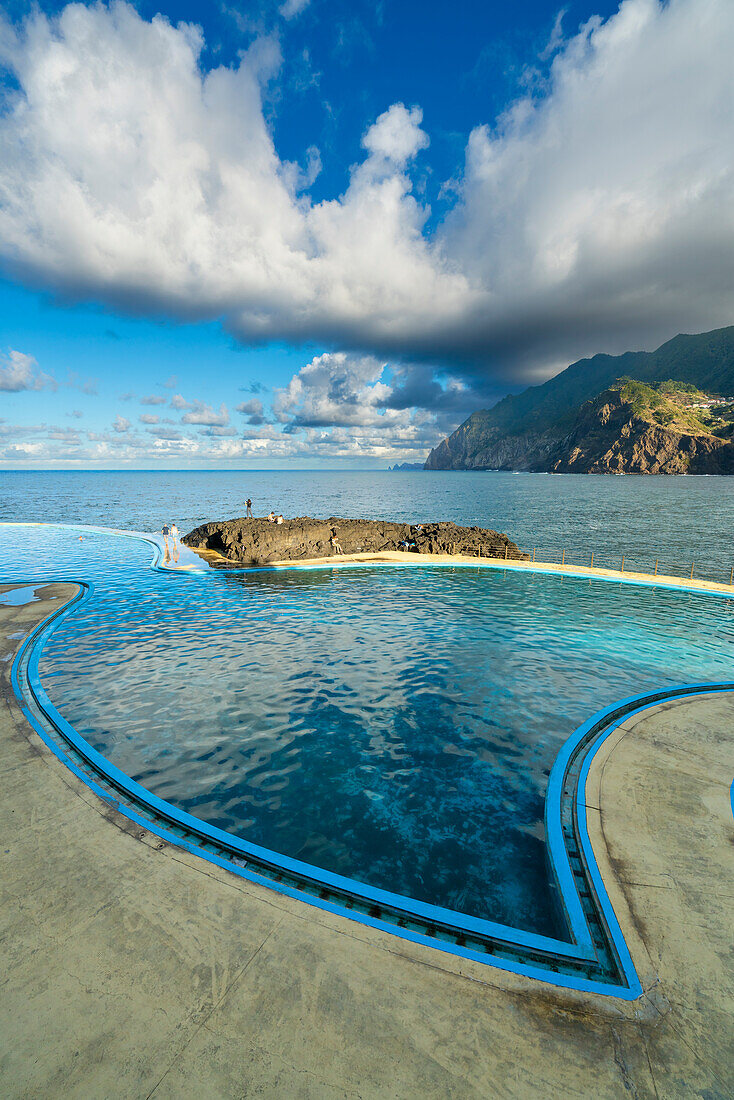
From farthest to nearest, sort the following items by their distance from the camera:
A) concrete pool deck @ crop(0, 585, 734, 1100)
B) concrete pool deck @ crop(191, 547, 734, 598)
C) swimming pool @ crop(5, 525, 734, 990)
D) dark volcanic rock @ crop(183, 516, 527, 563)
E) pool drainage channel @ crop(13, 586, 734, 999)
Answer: dark volcanic rock @ crop(183, 516, 527, 563) → concrete pool deck @ crop(191, 547, 734, 598) → swimming pool @ crop(5, 525, 734, 990) → pool drainage channel @ crop(13, 586, 734, 999) → concrete pool deck @ crop(0, 585, 734, 1100)

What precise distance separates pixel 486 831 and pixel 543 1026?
3762 mm

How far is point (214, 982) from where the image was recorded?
422cm

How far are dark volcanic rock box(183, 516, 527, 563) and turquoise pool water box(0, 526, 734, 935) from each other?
1110cm

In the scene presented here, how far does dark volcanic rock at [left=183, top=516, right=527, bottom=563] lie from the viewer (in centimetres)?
3472

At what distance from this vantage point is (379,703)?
38.5 ft

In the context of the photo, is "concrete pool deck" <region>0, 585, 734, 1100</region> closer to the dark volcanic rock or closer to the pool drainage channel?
the pool drainage channel

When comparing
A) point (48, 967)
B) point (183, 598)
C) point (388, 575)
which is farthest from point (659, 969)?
point (388, 575)

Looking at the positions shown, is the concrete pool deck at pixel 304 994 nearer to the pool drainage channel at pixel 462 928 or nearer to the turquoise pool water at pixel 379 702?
the pool drainage channel at pixel 462 928

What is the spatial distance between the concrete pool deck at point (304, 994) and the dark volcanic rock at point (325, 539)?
28.8 metres

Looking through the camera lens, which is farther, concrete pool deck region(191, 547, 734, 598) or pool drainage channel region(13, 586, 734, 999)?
concrete pool deck region(191, 547, 734, 598)

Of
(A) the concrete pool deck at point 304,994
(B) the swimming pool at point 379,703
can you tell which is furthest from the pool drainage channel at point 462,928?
(B) the swimming pool at point 379,703

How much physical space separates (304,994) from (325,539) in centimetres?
3408

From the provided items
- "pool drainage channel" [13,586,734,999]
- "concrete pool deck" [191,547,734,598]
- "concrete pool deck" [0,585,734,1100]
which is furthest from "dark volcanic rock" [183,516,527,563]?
"concrete pool deck" [0,585,734,1100]

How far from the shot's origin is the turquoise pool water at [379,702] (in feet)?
24.0
